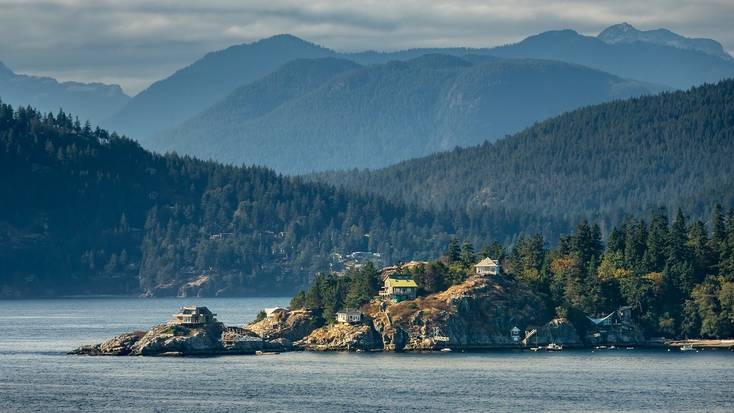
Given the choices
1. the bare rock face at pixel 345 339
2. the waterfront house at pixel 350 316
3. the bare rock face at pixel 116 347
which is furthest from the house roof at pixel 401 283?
the bare rock face at pixel 116 347

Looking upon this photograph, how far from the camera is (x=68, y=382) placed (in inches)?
6245

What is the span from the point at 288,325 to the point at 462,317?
1978cm

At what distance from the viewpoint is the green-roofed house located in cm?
19188

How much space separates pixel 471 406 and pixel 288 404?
14821 mm

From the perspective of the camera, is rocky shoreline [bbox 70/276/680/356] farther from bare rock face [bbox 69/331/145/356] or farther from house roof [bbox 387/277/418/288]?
house roof [bbox 387/277/418/288]

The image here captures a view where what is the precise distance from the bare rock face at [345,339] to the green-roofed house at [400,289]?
4.91m

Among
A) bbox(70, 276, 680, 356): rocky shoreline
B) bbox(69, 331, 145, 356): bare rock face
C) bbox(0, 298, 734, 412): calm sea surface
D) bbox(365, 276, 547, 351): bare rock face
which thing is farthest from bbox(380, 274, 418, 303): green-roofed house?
bbox(69, 331, 145, 356): bare rock face

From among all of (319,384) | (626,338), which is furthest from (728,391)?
(626,338)

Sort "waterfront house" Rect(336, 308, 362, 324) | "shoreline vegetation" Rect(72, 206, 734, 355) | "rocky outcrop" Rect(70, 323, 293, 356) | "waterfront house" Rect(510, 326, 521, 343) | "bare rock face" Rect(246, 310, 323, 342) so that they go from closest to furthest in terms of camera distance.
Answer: "rocky outcrop" Rect(70, 323, 293, 356) → "shoreline vegetation" Rect(72, 206, 734, 355) → "waterfront house" Rect(336, 308, 362, 324) → "waterfront house" Rect(510, 326, 521, 343) → "bare rock face" Rect(246, 310, 323, 342)

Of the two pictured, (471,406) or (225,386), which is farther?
(225,386)

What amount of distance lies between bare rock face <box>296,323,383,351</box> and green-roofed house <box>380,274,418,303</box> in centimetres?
491

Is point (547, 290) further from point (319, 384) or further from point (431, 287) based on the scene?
point (319, 384)

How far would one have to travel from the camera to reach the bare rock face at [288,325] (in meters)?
193

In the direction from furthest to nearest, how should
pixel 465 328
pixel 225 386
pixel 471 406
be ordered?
pixel 465 328, pixel 225 386, pixel 471 406
